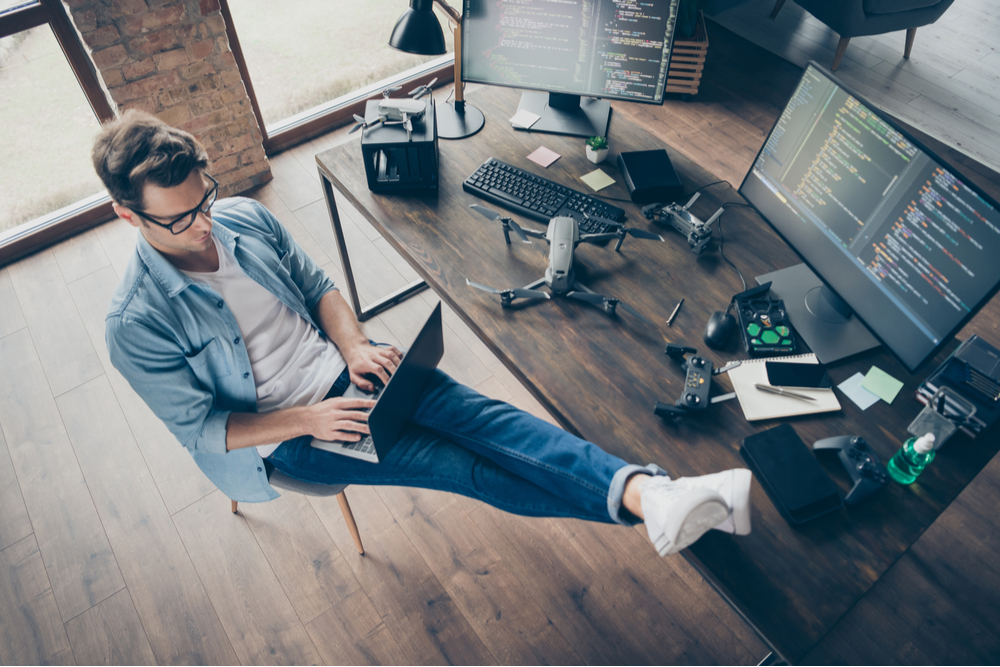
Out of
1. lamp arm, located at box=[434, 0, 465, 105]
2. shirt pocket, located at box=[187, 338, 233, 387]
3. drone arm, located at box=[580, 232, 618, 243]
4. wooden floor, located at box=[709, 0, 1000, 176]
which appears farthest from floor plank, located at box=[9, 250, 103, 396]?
wooden floor, located at box=[709, 0, 1000, 176]

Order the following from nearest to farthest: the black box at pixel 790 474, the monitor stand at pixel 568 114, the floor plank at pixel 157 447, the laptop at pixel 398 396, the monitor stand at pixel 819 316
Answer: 1. the black box at pixel 790 474
2. the laptop at pixel 398 396
3. the monitor stand at pixel 819 316
4. the monitor stand at pixel 568 114
5. the floor plank at pixel 157 447

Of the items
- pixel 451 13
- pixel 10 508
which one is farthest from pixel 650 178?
pixel 10 508

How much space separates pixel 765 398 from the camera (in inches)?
53.7

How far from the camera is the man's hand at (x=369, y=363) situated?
161cm

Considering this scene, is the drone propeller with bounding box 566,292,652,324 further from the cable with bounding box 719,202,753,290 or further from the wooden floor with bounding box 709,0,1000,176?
the wooden floor with bounding box 709,0,1000,176

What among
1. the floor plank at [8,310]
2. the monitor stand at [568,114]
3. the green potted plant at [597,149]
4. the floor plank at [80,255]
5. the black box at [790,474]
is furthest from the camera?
the floor plank at [80,255]

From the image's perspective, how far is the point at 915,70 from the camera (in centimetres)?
380

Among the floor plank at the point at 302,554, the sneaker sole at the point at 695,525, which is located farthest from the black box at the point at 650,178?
the floor plank at the point at 302,554

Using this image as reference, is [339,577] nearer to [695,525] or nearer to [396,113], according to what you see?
[695,525]

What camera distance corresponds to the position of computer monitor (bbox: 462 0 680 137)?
1.79 m

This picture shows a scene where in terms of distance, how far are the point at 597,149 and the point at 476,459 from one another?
1.07 meters

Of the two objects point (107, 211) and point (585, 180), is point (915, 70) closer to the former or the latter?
point (585, 180)

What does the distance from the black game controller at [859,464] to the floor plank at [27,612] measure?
7.43ft

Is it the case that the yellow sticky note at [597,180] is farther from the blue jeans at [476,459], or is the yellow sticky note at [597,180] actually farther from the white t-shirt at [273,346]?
the white t-shirt at [273,346]
